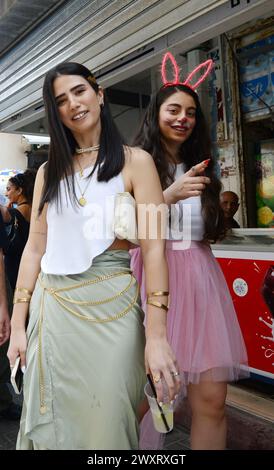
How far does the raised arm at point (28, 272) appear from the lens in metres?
1.32

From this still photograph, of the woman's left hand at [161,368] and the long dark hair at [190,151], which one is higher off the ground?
the long dark hair at [190,151]

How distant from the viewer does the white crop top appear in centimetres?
170

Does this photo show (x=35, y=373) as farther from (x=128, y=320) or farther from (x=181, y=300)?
(x=181, y=300)

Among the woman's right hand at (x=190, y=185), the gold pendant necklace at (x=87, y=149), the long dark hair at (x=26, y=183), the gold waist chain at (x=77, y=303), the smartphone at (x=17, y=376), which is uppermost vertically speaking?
the long dark hair at (x=26, y=183)

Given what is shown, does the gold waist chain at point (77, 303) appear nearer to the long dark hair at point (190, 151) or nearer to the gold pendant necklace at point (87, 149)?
the gold pendant necklace at point (87, 149)

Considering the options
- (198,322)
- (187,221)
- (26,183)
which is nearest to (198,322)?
(198,322)

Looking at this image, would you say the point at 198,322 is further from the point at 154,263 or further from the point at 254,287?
the point at 254,287

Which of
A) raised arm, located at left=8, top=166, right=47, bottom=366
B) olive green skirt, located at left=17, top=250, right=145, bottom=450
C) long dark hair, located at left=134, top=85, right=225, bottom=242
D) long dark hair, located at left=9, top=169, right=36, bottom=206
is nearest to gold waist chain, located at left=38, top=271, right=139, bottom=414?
olive green skirt, located at left=17, top=250, right=145, bottom=450

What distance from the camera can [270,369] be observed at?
8.38 feet

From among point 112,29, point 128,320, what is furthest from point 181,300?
point 112,29

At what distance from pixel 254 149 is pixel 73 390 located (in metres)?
3.99

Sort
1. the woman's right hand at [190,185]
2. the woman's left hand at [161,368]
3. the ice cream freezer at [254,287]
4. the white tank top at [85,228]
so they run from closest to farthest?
the woman's left hand at [161,368]
the white tank top at [85,228]
the woman's right hand at [190,185]
the ice cream freezer at [254,287]

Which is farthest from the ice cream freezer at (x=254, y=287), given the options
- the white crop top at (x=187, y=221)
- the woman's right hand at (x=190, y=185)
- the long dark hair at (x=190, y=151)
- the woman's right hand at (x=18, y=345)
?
the woman's right hand at (x=18, y=345)

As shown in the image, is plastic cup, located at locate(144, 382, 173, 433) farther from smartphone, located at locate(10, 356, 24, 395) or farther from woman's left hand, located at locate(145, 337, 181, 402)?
smartphone, located at locate(10, 356, 24, 395)
